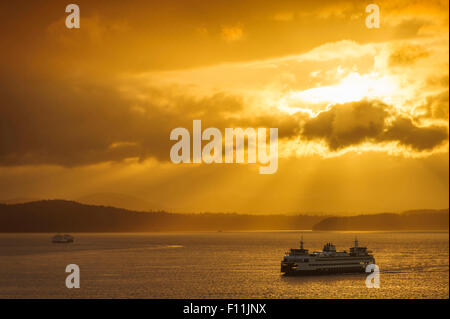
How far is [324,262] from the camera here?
118 metres

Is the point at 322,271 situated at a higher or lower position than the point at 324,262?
lower

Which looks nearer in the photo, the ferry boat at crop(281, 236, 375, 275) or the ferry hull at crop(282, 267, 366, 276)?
the ferry hull at crop(282, 267, 366, 276)

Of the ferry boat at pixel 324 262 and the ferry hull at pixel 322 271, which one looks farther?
the ferry boat at pixel 324 262

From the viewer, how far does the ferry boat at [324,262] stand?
113 meters

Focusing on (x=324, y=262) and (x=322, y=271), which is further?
(x=324, y=262)

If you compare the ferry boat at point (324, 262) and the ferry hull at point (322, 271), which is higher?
the ferry boat at point (324, 262)

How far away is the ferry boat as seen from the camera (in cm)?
11256
